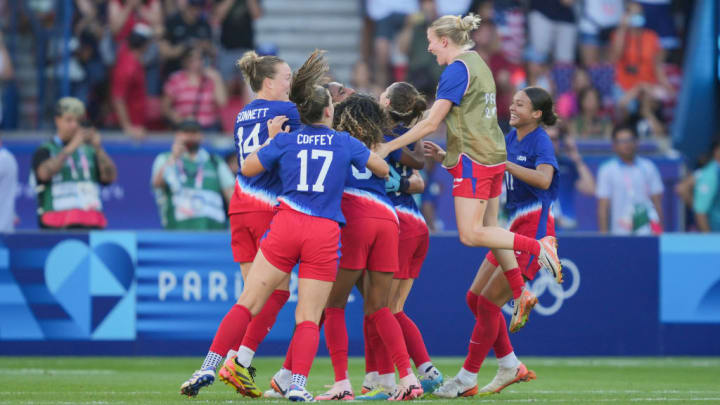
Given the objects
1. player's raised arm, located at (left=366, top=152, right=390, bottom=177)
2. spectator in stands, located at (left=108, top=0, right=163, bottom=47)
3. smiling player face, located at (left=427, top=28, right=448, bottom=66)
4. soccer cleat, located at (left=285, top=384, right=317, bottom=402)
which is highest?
spectator in stands, located at (left=108, top=0, right=163, bottom=47)

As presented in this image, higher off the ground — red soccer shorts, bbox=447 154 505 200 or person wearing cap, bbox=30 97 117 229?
red soccer shorts, bbox=447 154 505 200

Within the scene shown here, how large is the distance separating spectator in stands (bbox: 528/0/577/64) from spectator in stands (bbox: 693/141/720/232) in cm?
368

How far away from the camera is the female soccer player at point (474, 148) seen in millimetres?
8305

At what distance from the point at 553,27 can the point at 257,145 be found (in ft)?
34.1

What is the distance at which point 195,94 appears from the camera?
16.0 metres

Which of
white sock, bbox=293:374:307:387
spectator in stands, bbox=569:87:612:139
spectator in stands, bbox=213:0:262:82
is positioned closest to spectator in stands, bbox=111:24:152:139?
spectator in stands, bbox=213:0:262:82

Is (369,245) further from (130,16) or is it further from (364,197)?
(130,16)

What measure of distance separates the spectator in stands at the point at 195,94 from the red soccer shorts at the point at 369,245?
852cm

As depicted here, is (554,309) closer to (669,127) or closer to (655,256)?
(655,256)

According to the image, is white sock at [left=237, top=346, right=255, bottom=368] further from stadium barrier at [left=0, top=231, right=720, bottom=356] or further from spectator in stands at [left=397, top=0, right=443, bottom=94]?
spectator in stands at [left=397, top=0, right=443, bottom=94]

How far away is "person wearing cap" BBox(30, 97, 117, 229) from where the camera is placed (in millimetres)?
12117

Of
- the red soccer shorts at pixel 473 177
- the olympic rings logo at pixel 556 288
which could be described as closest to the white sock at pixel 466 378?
the red soccer shorts at pixel 473 177

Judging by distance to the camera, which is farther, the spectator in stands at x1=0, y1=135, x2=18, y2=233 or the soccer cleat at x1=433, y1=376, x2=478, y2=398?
the spectator in stands at x1=0, y1=135, x2=18, y2=233

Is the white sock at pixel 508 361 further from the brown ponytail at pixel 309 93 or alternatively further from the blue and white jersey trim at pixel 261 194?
the brown ponytail at pixel 309 93
